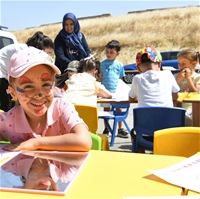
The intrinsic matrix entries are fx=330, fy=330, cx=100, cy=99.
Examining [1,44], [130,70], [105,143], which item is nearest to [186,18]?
[130,70]

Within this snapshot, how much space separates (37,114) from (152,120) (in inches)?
57.4

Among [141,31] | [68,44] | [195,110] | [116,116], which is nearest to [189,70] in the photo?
[195,110]

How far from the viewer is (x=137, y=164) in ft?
4.38

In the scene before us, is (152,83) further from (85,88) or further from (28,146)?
(28,146)

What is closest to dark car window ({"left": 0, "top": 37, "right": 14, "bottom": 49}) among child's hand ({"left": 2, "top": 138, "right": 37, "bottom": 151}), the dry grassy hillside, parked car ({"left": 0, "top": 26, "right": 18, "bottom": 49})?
parked car ({"left": 0, "top": 26, "right": 18, "bottom": 49})

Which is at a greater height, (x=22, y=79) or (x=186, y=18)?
(x=186, y=18)

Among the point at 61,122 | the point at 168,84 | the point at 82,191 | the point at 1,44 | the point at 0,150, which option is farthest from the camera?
the point at 1,44

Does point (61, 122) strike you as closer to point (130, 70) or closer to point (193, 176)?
point (193, 176)

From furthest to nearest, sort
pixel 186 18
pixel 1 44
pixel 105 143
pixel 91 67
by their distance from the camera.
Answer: pixel 186 18 → pixel 1 44 → pixel 91 67 → pixel 105 143

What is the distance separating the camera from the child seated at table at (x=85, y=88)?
3.42m

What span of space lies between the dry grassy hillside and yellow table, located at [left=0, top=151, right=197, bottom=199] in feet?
67.6

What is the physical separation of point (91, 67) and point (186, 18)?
790 inches

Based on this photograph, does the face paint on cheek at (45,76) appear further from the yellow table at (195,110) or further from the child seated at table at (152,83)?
the yellow table at (195,110)

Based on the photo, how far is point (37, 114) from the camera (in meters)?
1.66
